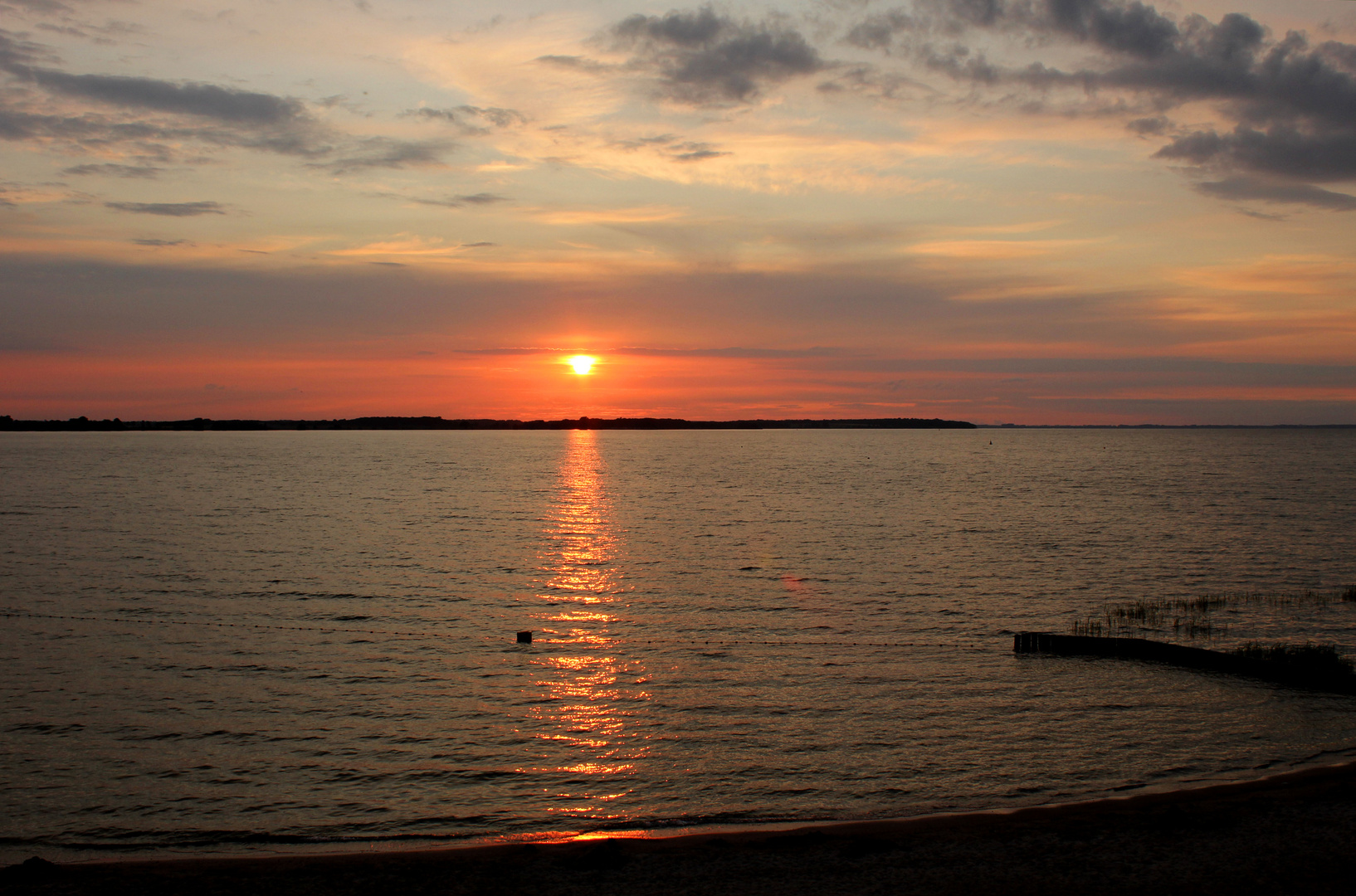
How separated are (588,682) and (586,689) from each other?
2.36 feet

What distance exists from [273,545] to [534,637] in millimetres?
32791

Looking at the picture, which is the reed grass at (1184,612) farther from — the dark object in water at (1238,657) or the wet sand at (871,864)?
the wet sand at (871,864)

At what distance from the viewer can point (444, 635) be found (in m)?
31.9

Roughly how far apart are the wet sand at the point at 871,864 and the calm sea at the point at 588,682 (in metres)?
1.91

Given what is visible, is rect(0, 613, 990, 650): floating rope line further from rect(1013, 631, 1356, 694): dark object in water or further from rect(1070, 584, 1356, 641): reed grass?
rect(1070, 584, 1356, 641): reed grass

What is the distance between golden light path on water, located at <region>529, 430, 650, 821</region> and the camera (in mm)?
18453

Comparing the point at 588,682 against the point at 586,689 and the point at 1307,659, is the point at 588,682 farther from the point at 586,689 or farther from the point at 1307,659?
the point at 1307,659

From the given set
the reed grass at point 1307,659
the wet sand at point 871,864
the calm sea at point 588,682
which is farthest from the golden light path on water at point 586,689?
the reed grass at point 1307,659

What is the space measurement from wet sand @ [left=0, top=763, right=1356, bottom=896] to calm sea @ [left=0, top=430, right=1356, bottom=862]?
191 centimetres

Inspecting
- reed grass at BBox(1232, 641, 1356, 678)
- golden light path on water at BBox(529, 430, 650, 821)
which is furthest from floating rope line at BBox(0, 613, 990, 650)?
reed grass at BBox(1232, 641, 1356, 678)

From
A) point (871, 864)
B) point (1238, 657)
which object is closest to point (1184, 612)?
point (1238, 657)

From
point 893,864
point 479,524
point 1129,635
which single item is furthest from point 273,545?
point 893,864

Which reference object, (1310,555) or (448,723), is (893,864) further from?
(1310,555)

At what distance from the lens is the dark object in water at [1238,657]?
24234 millimetres
